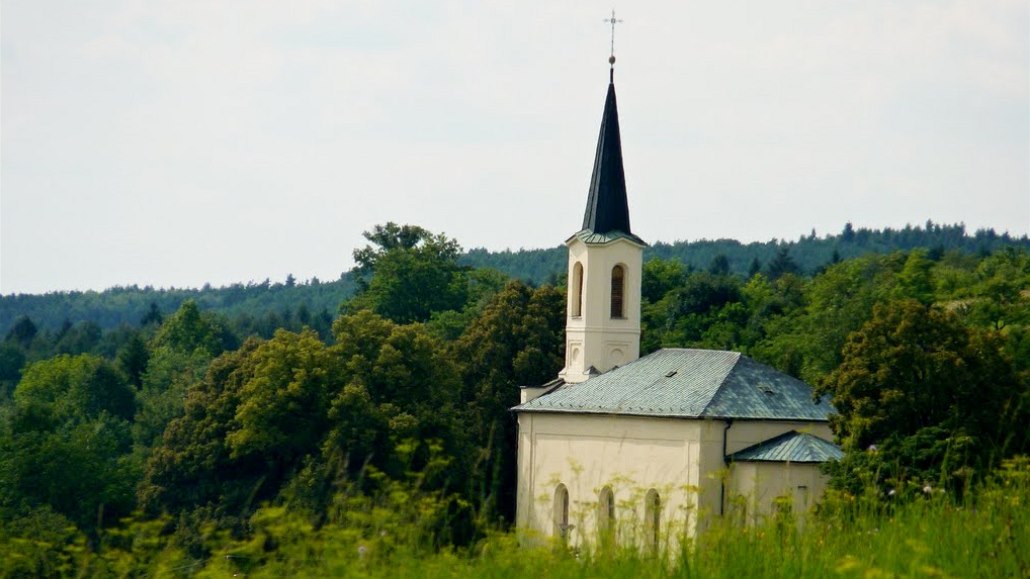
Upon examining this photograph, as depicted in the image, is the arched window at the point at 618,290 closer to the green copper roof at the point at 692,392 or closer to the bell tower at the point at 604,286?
the bell tower at the point at 604,286

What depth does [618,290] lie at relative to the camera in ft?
180

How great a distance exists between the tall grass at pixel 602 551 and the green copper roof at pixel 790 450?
30483 mm

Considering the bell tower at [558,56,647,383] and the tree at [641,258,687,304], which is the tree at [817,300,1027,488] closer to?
the bell tower at [558,56,647,383]

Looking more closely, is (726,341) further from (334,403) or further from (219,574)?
(219,574)

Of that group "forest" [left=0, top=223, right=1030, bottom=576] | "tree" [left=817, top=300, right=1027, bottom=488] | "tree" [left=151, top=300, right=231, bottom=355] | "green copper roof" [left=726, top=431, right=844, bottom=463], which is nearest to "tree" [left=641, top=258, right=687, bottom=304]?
"forest" [left=0, top=223, right=1030, bottom=576]

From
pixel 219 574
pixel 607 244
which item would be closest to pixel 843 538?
pixel 219 574

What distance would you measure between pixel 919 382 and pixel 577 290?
61.7 feet

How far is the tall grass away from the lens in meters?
10.5

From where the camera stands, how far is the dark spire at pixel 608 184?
55.2 m

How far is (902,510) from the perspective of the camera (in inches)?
492

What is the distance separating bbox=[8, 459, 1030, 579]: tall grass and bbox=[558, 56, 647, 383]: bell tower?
139 feet

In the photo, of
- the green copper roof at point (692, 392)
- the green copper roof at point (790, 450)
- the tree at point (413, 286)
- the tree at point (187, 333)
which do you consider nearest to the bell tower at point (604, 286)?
the green copper roof at point (692, 392)

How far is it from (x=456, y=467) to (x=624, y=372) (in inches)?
228

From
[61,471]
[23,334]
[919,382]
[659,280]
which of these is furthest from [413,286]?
[23,334]
